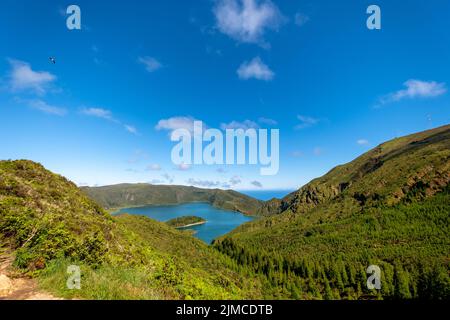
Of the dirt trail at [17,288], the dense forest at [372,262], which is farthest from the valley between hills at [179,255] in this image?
the dense forest at [372,262]

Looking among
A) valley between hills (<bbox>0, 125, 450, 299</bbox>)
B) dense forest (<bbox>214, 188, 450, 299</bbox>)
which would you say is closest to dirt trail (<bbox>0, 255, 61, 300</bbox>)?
valley between hills (<bbox>0, 125, 450, 299</bbox>)

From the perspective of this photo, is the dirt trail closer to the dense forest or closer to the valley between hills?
the valley between hills

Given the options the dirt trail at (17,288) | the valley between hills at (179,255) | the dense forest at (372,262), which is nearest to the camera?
the dirt trail at (17,288)

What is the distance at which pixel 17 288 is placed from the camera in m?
7.59

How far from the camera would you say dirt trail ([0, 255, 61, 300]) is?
712 cm

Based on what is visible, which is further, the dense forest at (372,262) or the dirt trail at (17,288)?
the dense forest at (372,262)

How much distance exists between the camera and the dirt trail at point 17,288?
7.12 meters

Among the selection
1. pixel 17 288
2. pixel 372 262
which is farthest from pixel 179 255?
pixel 372 262

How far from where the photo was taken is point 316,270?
119938 millimetres

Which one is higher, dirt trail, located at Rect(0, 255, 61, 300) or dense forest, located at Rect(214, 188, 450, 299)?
dirt trail, located at Rect(0, 255, 61, 300)

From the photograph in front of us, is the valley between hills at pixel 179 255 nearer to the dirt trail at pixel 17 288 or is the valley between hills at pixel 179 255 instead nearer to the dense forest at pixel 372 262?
the dirt trail at pixel 17 288
